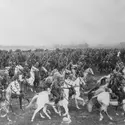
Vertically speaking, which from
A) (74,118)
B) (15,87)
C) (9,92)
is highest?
(15,87)

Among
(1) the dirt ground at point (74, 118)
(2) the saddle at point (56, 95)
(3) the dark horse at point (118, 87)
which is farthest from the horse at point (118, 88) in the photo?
(2) the saddle at point (56, 95)

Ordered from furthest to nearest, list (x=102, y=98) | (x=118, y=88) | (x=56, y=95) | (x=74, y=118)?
(x=74, y=118)
(x=118, y=88)
(x=56, y=95)
(x=102, y=98)

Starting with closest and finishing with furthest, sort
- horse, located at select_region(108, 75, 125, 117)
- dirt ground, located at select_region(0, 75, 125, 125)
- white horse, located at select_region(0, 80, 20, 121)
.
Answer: dirt ground, located at select_region(0, 75, 125, 125), horse, located at select_region(108, 75, 125, 117), white horse, located at select_region(0, 80, 20, 121)

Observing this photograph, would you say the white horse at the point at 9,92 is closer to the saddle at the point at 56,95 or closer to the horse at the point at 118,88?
the saddle at the point at 56,95

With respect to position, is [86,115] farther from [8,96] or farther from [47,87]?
[8,96]

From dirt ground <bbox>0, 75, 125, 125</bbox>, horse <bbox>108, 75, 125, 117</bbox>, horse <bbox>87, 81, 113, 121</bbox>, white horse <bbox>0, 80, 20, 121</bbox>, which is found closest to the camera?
horse <bbox>87, 81, 113, 121</bbox>

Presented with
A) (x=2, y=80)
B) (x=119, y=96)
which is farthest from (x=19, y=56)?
(x=119, y=96)

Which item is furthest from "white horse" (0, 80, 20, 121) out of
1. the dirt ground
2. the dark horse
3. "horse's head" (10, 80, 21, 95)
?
the dark horse

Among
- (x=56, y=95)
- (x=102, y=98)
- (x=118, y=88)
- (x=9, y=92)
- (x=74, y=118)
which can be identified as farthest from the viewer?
(x=9, y=92)

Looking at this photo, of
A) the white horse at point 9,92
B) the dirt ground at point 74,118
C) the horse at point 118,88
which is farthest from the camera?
the white horse at point 9,92

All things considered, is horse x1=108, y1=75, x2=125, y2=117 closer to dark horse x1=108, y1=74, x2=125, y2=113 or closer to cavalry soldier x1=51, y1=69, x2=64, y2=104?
dark horse x1=108, y1=74, x2=125, y2=113

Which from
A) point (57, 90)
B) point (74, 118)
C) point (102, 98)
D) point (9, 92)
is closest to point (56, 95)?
point (57, 90)

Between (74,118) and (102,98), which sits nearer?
(102,98)

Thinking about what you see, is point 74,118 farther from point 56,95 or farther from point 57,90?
point 57,90
